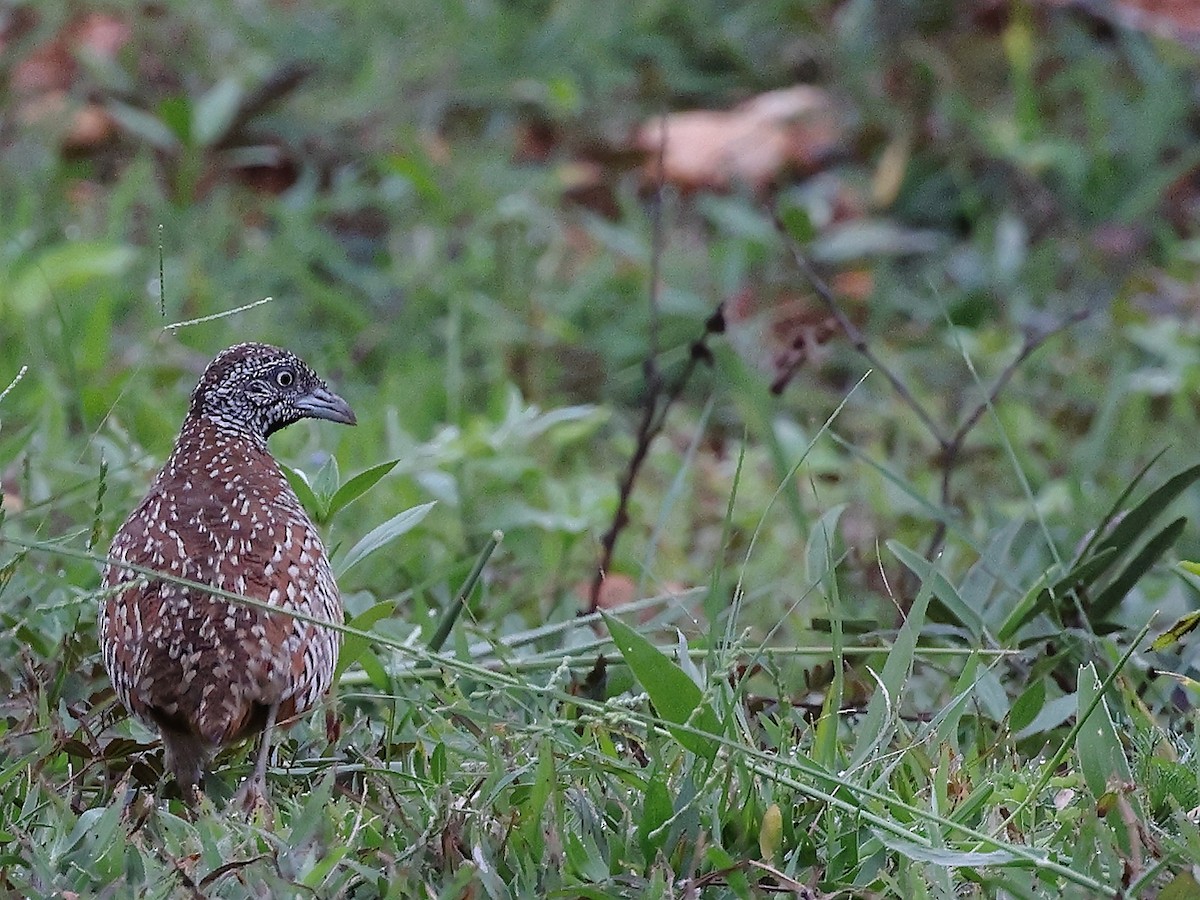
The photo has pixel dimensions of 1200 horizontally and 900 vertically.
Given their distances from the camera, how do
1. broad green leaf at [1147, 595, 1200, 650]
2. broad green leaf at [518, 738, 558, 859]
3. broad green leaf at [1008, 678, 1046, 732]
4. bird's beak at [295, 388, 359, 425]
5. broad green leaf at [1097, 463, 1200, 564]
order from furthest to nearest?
bird's beak at [295, 388, 359, 425], broad green leaf at [1097, 463, 1200, 564], broad green leaf at [1008, 678, 1046, 732], broad green leaf at [1147, 595, 1200, 650], broad green leaf at [518, 738, 558, 859]

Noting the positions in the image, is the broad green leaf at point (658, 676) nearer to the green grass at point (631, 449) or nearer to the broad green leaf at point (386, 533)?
the green grass at point (631, 449)

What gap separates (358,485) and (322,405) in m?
0.48

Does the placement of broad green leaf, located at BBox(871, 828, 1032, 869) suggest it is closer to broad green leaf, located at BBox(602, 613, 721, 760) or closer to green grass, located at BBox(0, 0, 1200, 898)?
green grass, located at BBox(0, 0, 1200, 898)

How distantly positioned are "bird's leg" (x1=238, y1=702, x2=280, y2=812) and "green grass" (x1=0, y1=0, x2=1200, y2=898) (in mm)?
60

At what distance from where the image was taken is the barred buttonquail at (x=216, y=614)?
124 inches

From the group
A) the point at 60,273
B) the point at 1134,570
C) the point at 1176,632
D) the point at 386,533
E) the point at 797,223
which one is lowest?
the point at 60,273

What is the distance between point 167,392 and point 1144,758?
11.4 feet

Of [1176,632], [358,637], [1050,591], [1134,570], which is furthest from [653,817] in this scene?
[1134,570]

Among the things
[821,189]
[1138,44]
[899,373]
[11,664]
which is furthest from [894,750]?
[1138,44]

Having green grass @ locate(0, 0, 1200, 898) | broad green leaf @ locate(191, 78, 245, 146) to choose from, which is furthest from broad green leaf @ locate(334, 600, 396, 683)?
broad green leaf @ locate(191, 78, 245, 146)

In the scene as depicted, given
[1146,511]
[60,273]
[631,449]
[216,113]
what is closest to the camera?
[1146,511]

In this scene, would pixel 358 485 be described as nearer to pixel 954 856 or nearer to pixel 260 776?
pixel 260 776

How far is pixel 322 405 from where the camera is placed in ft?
13.4

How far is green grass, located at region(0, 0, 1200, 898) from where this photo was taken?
2973 millimetres
